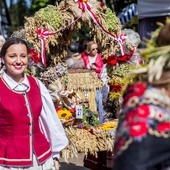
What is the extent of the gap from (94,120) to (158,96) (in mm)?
3912

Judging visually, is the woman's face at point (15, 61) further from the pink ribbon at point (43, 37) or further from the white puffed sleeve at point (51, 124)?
the pink ribbon at point (43, 37)

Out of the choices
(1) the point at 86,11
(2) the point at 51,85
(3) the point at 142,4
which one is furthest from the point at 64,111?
(3) the point at 142,4

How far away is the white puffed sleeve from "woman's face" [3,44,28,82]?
201mm

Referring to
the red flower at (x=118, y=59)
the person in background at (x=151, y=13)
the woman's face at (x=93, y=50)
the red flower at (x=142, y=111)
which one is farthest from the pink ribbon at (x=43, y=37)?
the red flower at (x=142, y=111)

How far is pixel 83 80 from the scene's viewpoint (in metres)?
6.64

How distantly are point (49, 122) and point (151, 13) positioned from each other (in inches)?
119

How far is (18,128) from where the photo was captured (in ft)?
12.1

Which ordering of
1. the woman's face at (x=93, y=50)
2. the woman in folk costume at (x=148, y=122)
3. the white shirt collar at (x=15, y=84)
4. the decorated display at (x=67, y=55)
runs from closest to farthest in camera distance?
the woman in folk costume at (x=148, y=122), the white shirt collar at (x=15, y=84), the decorated display at (x=67, y=55), the woman's face at (x=93, y=50)

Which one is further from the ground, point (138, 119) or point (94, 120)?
point (138, 119)

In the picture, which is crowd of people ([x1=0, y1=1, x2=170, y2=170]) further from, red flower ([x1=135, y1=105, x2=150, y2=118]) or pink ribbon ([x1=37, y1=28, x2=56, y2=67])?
pink ribbon ([x1=37, y1=28, x2=56, y2=67])

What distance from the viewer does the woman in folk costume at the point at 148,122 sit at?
220 centimetres

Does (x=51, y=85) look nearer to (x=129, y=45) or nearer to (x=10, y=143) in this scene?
(x=129, y=45)

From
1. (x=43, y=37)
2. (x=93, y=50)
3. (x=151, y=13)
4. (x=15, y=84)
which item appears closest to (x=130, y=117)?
(x=15, y=84)

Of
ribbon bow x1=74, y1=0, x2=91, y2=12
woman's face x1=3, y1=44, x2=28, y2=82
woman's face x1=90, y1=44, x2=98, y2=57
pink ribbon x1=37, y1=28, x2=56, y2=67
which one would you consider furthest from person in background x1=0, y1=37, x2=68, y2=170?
woman's face x1=90, y1=44, x2=98, y2=57
